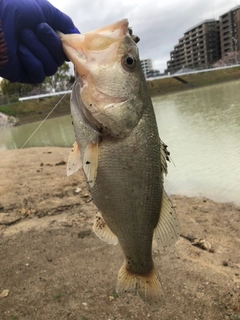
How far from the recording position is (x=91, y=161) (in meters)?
2.23

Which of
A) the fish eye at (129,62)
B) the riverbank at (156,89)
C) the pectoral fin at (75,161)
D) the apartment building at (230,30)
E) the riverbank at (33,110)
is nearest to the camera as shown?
the fish eye at (129,62)

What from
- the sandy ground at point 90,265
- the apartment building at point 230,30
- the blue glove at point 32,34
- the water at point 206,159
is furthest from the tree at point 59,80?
the apartment building at point 230,30

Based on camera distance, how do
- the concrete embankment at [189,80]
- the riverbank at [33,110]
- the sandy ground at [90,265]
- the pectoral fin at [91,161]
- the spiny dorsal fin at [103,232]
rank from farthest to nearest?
the concrete embankment at [189,80] → the riverbank at [33,110] → the sandy ground at [90,265] → the spiny dorsal fin at [103,232] → the pectoral fin at [91,161]

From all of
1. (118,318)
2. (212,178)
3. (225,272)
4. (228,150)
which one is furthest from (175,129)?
(118,318)

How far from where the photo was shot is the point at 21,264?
4.64 metres

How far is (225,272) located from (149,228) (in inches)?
90.9

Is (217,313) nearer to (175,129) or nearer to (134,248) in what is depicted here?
(134,248)

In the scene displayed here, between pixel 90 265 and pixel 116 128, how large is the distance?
286cm

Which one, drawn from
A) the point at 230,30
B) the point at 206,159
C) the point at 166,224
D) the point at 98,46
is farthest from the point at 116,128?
the point at 230,30

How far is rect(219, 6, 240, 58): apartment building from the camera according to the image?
111m

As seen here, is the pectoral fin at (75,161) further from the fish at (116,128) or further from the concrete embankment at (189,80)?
the concrete embankment at (189,80)

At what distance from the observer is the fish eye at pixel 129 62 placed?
7.71ft

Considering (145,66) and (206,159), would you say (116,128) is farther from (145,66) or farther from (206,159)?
(145,66)

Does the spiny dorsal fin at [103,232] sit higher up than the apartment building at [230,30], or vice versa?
the apartment building at [230,30]
